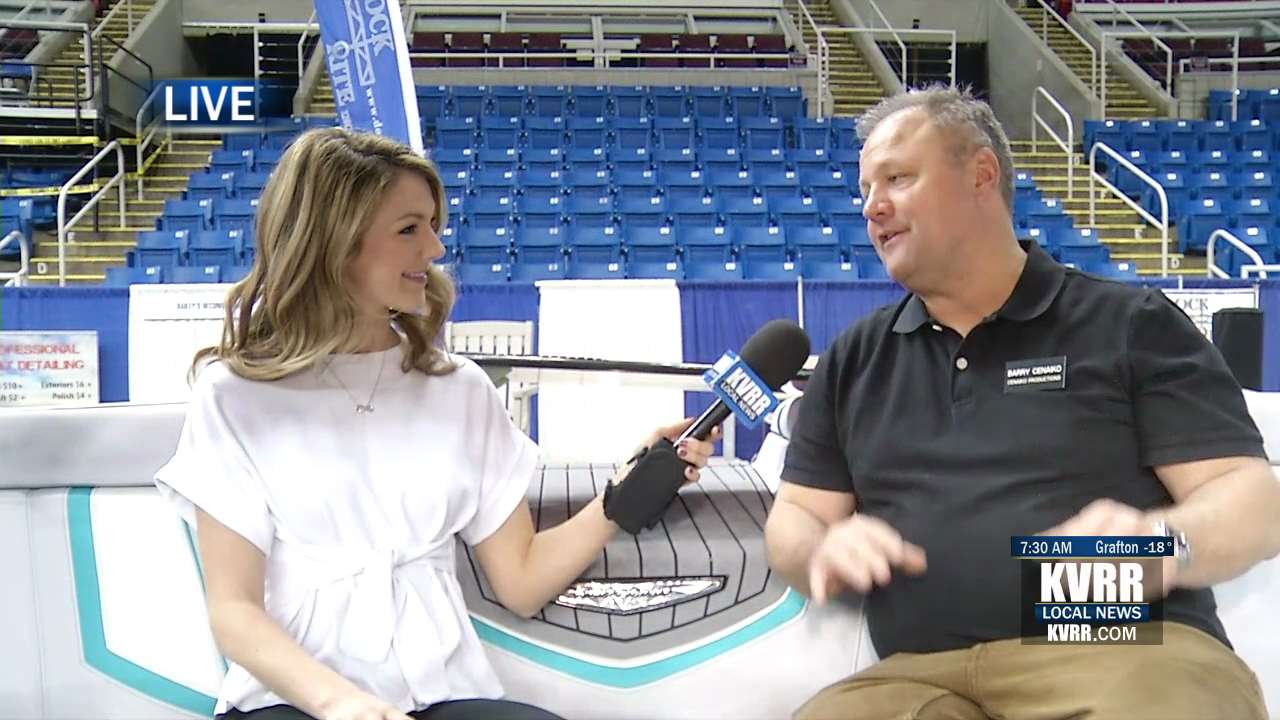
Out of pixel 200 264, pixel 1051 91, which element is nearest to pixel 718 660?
pixel 200 264

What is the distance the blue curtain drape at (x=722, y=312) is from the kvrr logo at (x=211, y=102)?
19.7 feet

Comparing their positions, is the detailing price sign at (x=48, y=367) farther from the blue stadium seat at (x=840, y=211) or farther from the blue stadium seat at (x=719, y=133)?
the blue stadium seat at (x=719, y=133)

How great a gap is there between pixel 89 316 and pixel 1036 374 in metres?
6.58

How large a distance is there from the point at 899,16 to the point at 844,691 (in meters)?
14.9

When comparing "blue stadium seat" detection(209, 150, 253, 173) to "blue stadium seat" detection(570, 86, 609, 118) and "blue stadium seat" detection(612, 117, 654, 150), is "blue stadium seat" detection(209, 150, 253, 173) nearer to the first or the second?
"blue stadium seat" detection(570, 86, 609, 118)

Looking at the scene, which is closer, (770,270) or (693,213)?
(770,270)

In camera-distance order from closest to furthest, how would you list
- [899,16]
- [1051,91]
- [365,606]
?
[365,606] < [1051,91] < [899,16]

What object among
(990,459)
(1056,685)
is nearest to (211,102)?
(990,459)

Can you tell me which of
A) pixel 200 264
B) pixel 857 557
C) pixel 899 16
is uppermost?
pixel 899 16

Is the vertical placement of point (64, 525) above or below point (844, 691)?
above

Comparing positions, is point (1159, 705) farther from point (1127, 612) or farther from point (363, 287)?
point (363, 287)

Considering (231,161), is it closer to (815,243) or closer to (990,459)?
(815,243)

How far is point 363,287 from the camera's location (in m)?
1.37

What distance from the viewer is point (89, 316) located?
644 cm
